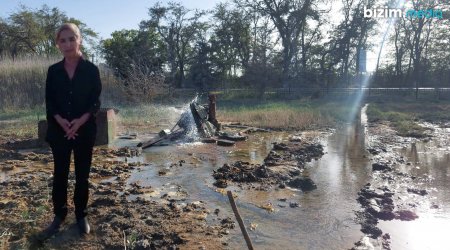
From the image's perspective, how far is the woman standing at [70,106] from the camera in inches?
135

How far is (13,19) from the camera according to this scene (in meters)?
32.1

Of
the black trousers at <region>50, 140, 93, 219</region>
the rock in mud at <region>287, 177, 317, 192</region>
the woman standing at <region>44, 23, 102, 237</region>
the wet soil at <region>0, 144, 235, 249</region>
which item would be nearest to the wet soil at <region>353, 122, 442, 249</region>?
the rock in mud at <region>287, 177, 317, 192</region>

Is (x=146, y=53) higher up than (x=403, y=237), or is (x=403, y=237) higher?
(x=146, y=53)

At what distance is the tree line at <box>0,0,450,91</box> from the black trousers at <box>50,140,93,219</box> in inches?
1074

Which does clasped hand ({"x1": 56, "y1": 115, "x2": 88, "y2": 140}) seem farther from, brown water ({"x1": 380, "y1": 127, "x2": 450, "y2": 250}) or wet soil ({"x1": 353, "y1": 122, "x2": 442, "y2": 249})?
brown water ({"x1": 380, "y1": 127, "x2": 450, "y2": 250})

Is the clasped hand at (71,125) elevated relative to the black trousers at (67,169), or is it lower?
elevated

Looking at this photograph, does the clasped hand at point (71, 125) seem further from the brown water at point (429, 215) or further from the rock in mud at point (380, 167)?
the rock in mud at point (380, 167)

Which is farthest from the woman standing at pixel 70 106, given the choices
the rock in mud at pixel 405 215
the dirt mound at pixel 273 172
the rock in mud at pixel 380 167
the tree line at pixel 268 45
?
the tree line at pixel 268 45

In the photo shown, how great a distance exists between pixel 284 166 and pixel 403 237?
318 centimetres

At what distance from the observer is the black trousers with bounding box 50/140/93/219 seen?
3506 millimetres

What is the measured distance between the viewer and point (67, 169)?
3.58 metres

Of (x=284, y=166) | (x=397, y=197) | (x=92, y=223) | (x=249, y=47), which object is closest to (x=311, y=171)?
(x=284, y=166)

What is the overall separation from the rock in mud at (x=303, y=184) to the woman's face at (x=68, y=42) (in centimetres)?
386

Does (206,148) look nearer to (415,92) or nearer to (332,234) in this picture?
(332,234)
